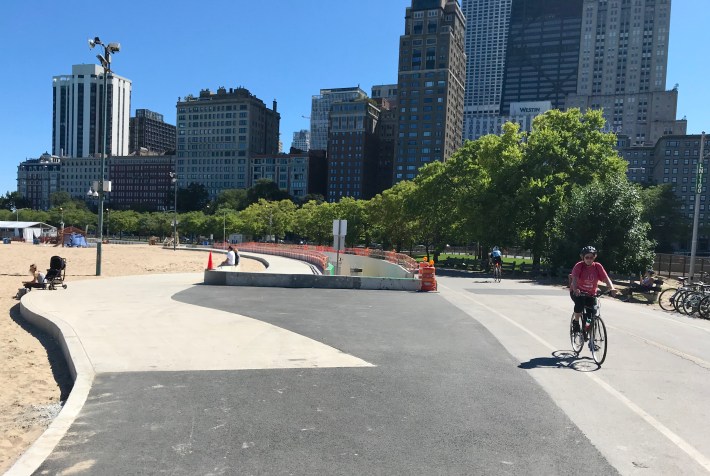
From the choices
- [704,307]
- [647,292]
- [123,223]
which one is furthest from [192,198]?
[704,307]

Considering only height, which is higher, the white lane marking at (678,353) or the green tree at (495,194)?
the green tree at (495,194)

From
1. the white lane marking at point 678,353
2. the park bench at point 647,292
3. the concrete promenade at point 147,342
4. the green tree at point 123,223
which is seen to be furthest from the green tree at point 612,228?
the green tree at point 123,223

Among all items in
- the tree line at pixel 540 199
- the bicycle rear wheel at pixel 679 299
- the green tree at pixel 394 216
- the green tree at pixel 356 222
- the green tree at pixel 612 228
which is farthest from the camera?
the green tree at pixel 356 222

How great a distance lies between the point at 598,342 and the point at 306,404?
17.0 ft

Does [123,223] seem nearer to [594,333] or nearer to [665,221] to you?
[665,221]

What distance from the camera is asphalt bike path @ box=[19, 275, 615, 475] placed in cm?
459

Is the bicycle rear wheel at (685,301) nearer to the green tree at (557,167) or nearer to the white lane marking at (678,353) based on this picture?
the white lane marking at (678,353)

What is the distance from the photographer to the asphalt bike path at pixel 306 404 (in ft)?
15.1

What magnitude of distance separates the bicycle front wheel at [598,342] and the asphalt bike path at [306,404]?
4.30 feet

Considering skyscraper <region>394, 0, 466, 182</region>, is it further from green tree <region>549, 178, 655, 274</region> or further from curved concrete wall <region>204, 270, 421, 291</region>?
curved concrete wall <region>204, 270, 421, 291</region>

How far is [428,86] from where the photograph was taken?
17475cm

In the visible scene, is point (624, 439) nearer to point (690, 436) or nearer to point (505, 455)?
point (690, 436)

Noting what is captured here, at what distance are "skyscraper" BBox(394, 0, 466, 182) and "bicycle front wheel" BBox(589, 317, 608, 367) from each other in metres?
162

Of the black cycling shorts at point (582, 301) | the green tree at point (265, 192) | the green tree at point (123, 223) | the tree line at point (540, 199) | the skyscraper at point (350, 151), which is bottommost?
the green tree at point (123, 223)
